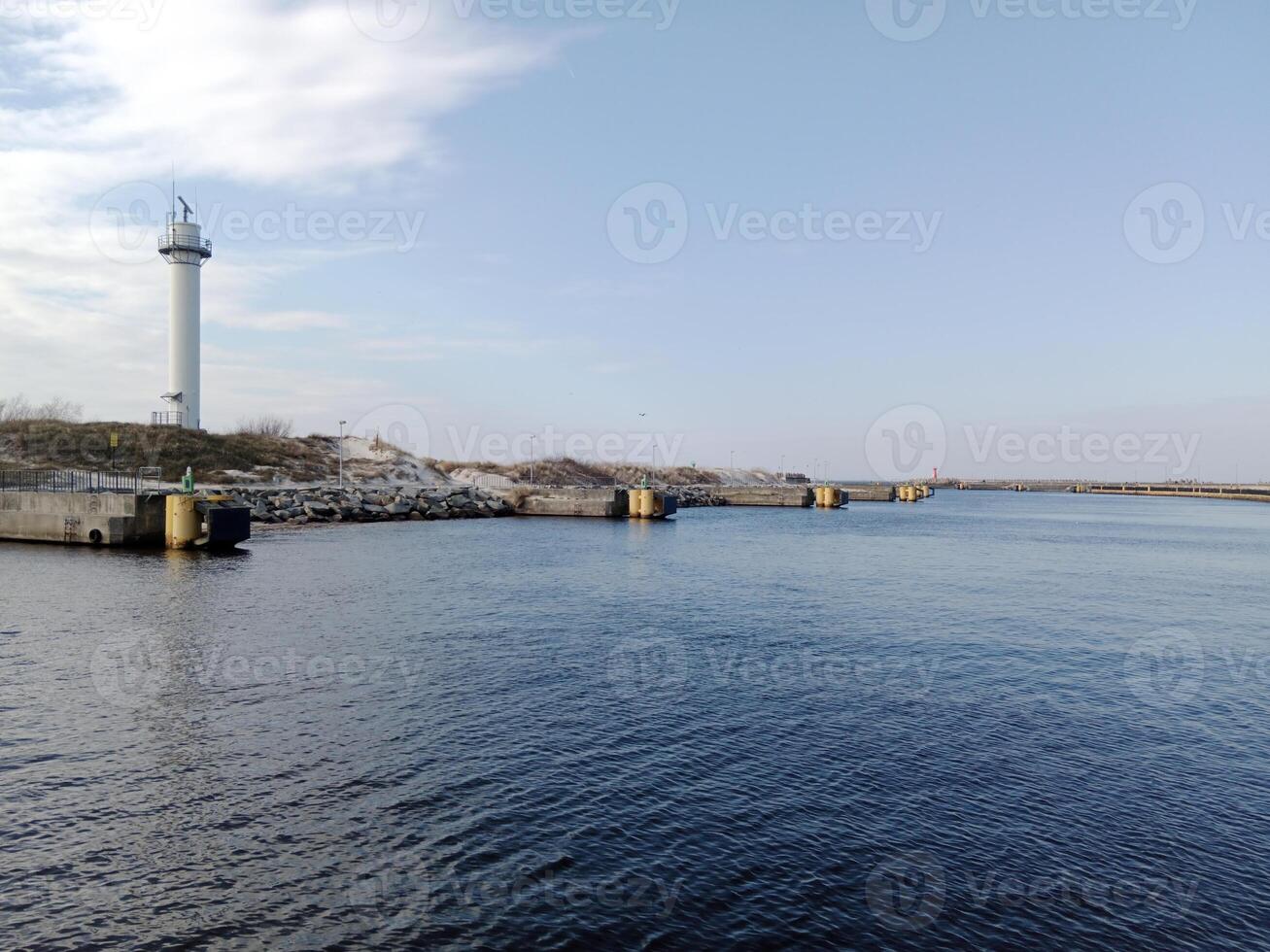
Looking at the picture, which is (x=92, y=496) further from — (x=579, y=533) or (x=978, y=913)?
(x=978, y=913)

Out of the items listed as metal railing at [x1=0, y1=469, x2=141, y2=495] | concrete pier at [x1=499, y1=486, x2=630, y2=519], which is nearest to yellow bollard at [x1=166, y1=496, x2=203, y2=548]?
metal railing at [x1=0, y1=469, x2=141, y2=495]

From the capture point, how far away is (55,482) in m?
60.9

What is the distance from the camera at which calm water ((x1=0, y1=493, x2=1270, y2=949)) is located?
9.93m

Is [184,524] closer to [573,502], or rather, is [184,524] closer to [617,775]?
[617,775]

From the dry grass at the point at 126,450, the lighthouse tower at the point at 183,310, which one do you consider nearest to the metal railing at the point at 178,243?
the lighthouse tower at the point at 183,310

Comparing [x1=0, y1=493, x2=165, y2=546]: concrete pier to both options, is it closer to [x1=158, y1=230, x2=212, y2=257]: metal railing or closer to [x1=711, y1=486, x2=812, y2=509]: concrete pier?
[x1=158, y1=230, x2=212, y2=257]: metal railing

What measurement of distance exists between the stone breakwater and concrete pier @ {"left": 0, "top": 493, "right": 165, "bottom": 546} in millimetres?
11225

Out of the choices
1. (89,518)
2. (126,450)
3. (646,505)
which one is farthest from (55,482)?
(646,505)

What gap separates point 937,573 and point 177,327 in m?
83.6

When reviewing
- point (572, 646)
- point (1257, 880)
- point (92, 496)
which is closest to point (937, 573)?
point (572, 646)

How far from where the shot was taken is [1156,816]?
13219 mm

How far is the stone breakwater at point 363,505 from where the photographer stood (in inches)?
2859

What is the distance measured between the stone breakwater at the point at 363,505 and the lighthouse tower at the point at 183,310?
1800 centimetres

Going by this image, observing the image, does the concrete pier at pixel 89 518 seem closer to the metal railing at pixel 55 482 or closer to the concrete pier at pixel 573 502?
the metal railing at pixel 55 482
